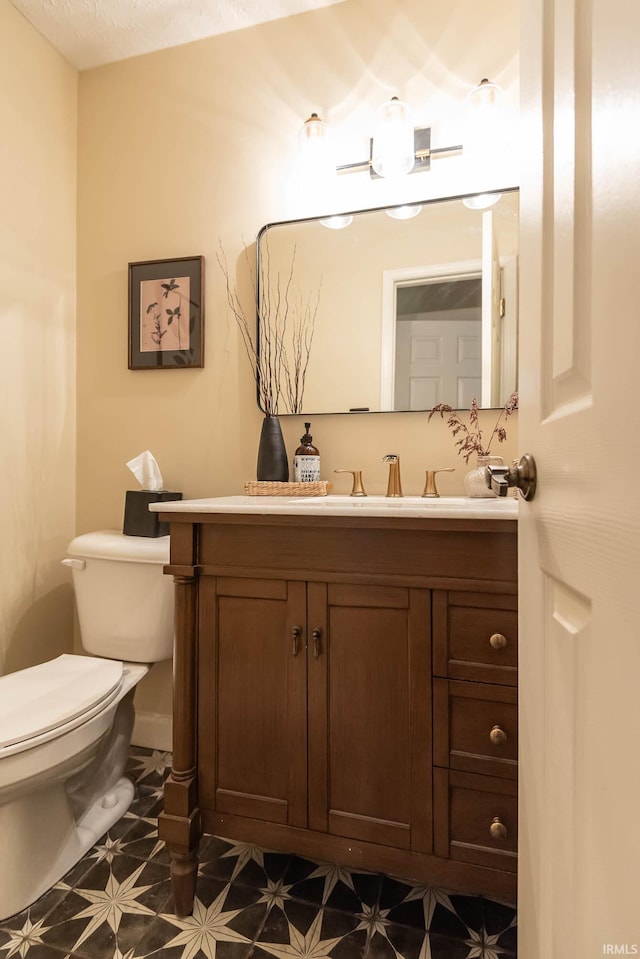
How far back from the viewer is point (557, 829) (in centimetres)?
55

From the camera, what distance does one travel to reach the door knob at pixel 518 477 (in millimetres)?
653

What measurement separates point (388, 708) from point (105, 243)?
6.10 feet

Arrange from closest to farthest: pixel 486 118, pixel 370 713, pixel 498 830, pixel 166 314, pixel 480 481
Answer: pixel 498 830 → pixel 370 713 → pixel 480 481 → pixel 486 118 → pixel 166 314

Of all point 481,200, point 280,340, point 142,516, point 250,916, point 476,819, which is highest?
point 481,200

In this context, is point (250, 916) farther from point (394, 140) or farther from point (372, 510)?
point (394, 140)

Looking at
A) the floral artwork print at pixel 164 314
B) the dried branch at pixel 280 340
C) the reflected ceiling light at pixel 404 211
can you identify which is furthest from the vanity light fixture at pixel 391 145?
the floral artwork print at pixel 164 314

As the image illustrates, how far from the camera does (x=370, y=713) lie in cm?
106

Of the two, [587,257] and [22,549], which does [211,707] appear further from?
[587,257]

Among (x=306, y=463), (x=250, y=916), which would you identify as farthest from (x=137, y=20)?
(x=250, y=916)

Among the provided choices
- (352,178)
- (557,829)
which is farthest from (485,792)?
(352,178)

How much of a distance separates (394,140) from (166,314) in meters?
0.93

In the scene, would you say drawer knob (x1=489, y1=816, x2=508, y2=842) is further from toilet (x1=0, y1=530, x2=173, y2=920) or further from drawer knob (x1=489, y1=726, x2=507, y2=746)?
toilet (x1=0, y1=530, x2=173, y2=920)

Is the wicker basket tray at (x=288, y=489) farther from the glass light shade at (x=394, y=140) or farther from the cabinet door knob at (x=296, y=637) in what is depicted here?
the glass light shade at (x=394, y=140)

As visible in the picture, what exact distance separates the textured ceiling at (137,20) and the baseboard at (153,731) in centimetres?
236
